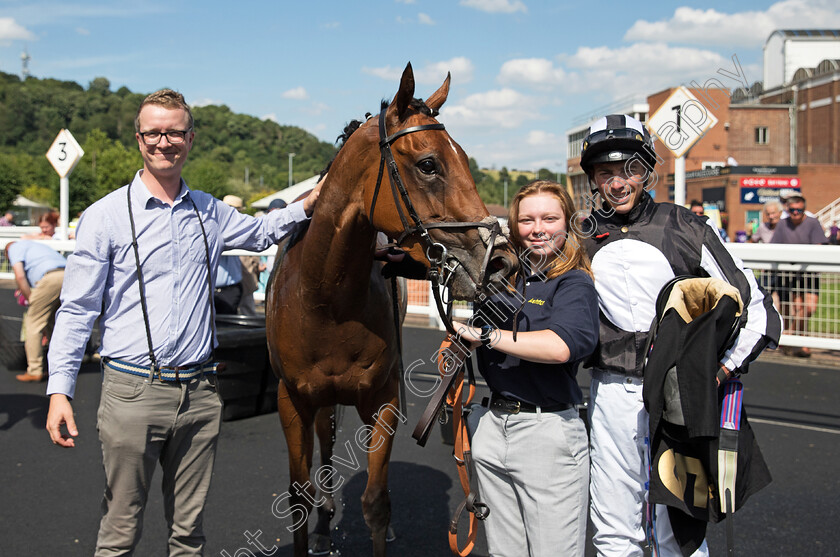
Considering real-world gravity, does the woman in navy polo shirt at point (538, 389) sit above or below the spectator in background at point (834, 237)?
below

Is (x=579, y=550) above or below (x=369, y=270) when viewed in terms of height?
below

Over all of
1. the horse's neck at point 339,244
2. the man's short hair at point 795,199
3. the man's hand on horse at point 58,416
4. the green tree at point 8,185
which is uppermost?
the green tree at point 8,185

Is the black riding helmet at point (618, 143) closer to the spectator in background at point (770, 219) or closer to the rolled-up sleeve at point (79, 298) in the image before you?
the rolled-up sleeve at point (79, 298)

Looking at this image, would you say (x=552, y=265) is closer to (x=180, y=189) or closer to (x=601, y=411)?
(x=601, y=411)

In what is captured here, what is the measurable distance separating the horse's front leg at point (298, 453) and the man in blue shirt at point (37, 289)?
16.8 ft

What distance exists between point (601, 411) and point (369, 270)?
114 cm

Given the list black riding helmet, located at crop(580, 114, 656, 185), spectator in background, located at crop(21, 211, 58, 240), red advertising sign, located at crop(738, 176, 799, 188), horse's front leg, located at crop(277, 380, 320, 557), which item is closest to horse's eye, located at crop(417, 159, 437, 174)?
black riding helmet, located at crop(580, 114, 656, 185)

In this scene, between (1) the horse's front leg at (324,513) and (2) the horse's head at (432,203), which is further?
(1) the horse's front leg at (324,513)

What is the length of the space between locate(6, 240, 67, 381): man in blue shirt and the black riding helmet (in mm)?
6533

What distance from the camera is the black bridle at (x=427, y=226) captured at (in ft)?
7.27

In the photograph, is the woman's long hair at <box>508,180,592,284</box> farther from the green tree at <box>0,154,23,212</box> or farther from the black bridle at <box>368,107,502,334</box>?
the green tree at <box>0,154,23,212</box>

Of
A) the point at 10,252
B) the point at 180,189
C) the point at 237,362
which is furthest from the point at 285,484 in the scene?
the point at 10,252

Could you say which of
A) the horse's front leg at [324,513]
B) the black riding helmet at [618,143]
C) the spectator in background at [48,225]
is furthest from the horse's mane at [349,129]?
the spectator in background at [48,225]

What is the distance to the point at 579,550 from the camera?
2.28 metres
